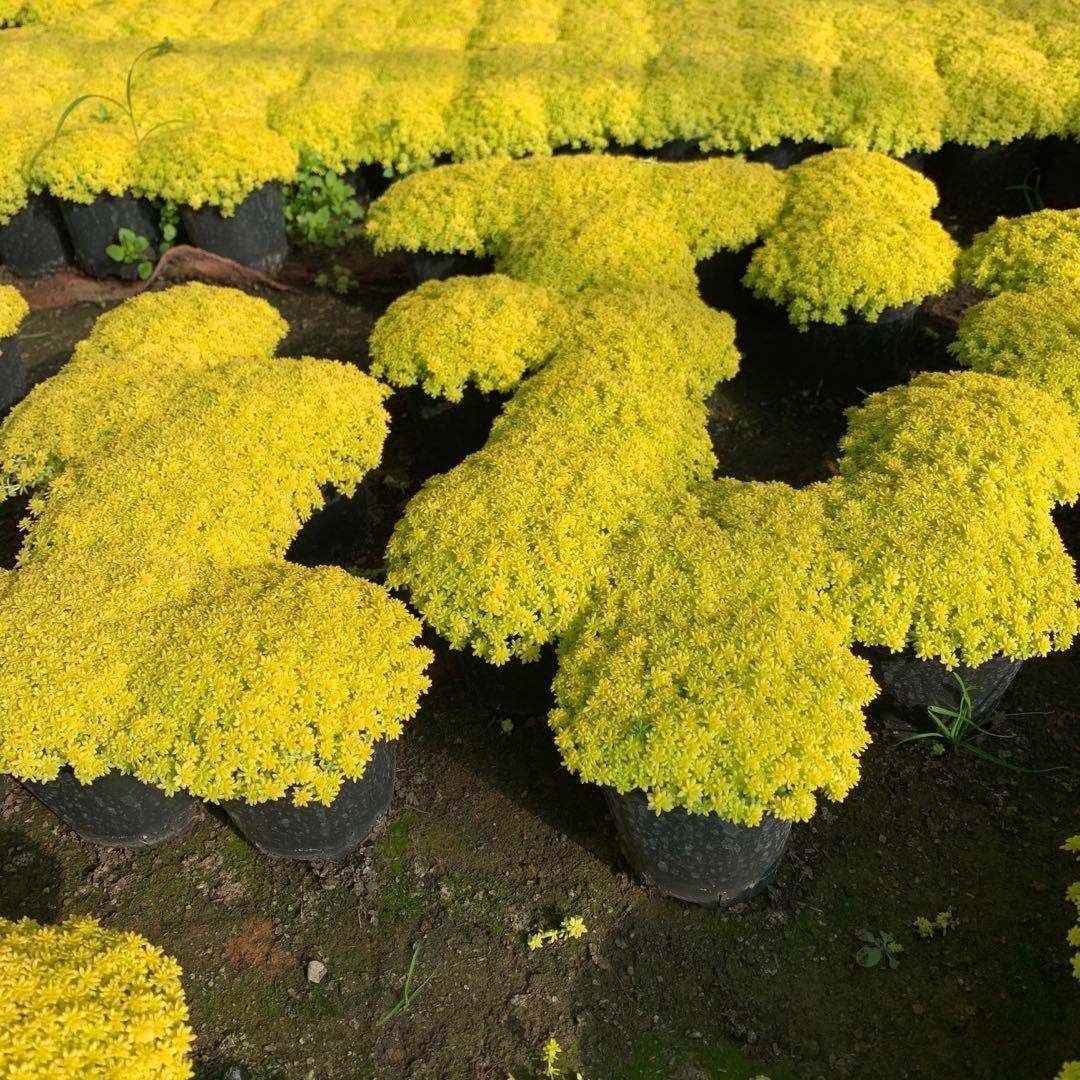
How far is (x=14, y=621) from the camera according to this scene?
441 centimetres

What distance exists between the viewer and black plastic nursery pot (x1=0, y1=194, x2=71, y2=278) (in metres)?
9.20

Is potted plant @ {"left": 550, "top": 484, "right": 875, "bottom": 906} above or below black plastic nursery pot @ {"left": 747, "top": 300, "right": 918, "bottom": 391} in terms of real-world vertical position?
above

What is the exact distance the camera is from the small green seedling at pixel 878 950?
4.20 meters

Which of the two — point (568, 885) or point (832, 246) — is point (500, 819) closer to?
point (568, 885)

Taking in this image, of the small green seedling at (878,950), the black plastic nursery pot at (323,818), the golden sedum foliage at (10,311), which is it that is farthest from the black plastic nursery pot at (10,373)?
the small green seedling at (878,950)

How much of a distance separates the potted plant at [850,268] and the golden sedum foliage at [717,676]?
8.51 feet

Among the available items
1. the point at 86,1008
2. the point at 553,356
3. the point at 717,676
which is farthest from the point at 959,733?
the point at 86,1008

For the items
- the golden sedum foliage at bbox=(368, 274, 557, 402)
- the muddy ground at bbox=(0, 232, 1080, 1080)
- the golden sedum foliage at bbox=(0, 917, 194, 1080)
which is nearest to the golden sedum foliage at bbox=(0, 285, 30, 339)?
the golden sedum foliage at bbox=(368, 274, 557, 402)

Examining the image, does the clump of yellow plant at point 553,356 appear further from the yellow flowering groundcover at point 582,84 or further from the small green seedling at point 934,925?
the small green seedling at point 934,925

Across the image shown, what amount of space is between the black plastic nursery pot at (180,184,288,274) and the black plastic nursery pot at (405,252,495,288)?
2.12 metres

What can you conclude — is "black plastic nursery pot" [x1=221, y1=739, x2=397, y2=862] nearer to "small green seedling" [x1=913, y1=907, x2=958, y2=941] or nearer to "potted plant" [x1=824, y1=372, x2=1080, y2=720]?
"potted plant" [x1=824, y1=372, x2=1080, y2=720]

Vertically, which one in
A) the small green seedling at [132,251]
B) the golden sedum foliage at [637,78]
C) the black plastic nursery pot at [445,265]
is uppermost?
the golden sedum foliage at [637,78]

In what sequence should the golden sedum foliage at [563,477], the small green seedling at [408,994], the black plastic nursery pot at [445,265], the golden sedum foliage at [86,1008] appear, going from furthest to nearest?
the black plastic nursery pot at [445,265]
the golden sedum foliage at [563,477]
the small green seedling at [408,994]
the golden sedum foliage at [86,1008]

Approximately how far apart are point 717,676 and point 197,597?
8.91ft
